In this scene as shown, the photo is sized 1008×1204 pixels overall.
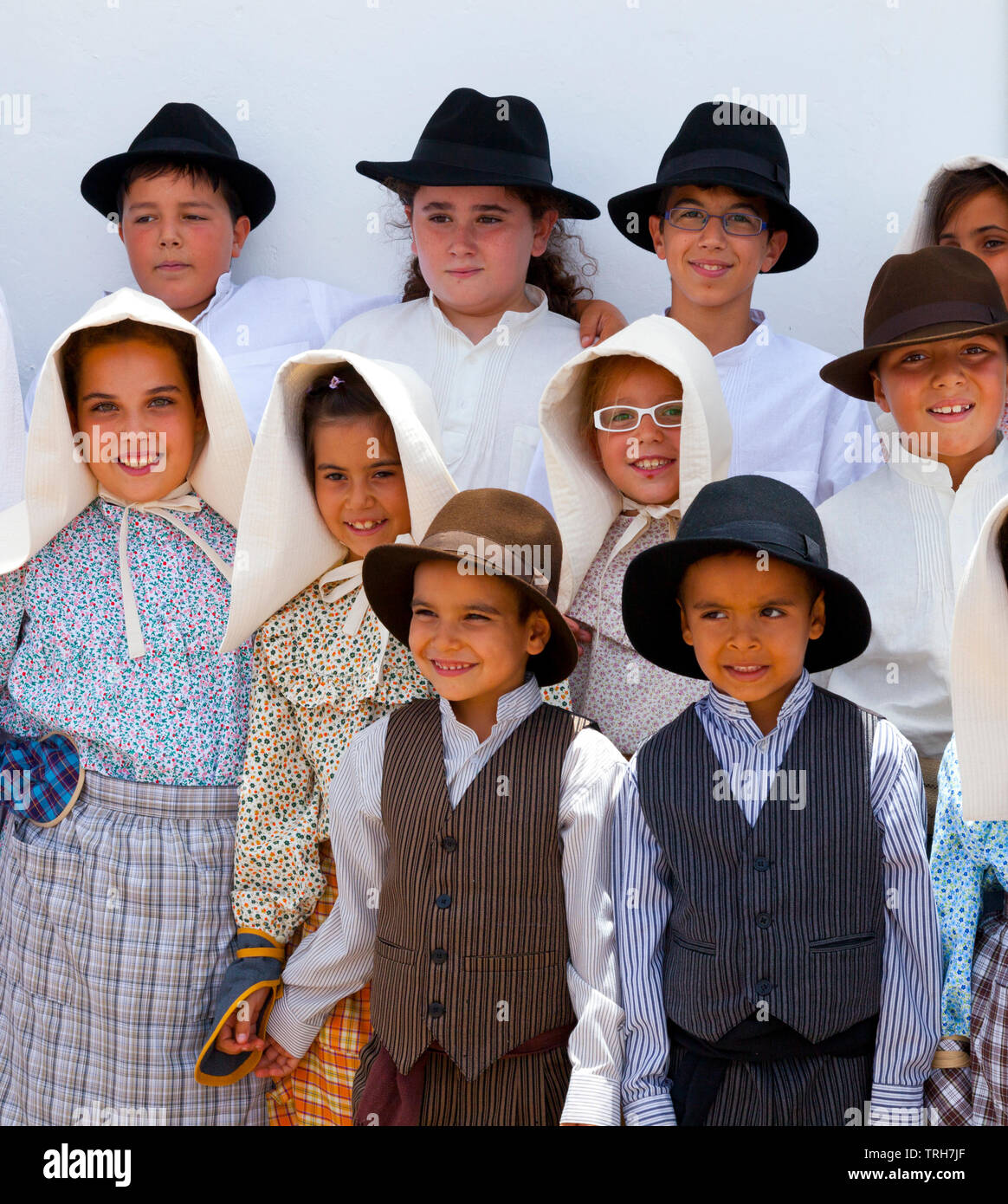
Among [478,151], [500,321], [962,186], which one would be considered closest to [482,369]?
[500,321]

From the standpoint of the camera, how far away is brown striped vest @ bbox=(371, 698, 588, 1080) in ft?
9.07

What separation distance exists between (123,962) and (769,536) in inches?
68.5

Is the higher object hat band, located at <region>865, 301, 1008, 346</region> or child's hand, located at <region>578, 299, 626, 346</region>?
child's hand, located at <region>578, 299, 626, 346</region>

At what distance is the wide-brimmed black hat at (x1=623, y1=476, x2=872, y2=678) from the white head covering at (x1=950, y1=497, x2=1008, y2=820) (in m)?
0.20

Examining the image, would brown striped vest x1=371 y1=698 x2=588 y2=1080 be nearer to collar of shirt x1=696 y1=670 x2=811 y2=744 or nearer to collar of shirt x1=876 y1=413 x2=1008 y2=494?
collar of shirt x1=696 y1=670 x2=811 y2=744

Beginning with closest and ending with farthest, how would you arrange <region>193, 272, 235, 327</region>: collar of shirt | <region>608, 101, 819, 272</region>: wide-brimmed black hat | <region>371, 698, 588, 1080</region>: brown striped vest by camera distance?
<region>371, 698, 588, 1080</region>: brown striped vest → <region>608, 101, 819, 272</region>: wide-brimmed black hat → <region>193, 272, 235, 327</region>: collar of shirt

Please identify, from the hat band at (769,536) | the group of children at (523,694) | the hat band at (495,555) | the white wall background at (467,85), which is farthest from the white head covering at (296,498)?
the white wall background at (467,85)

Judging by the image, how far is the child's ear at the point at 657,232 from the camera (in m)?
4.00

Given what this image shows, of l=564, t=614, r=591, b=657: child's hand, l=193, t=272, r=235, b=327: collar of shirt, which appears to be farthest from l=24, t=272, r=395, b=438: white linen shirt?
l=564, t=614, r=591, b=657: child's hand

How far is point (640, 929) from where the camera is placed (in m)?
2.78

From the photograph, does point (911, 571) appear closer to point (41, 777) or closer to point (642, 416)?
point (642, 416)

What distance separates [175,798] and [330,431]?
93 cm

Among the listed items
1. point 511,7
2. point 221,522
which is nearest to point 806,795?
point 221,522

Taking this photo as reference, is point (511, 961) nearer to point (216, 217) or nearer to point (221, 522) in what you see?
point (221, 522)
